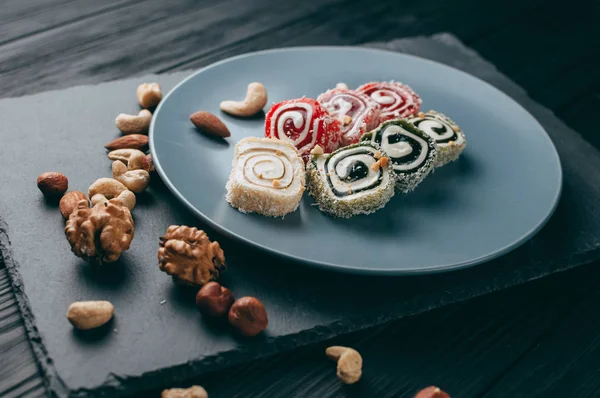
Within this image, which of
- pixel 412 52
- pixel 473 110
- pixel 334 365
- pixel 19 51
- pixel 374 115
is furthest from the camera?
pixel 412 52

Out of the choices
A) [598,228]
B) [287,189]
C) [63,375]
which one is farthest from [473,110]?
[63,375]

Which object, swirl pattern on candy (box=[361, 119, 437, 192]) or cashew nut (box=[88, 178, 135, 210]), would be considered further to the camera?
swirl pattern on candy (box=[361, 119, 437, 192])

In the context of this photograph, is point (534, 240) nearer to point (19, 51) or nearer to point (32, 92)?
point (32, 92)

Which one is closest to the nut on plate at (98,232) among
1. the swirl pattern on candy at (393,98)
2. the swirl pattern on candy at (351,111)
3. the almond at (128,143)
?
the almond at (128,143)

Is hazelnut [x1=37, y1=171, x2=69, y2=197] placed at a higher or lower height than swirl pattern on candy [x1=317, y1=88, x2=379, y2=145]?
higher

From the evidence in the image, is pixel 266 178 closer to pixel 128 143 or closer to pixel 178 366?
pixel 128 143

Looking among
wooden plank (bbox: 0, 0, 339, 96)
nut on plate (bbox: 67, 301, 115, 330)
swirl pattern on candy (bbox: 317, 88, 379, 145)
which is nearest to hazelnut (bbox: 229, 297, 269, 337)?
nut on plate (bbox: 67, 301, 115, 330)

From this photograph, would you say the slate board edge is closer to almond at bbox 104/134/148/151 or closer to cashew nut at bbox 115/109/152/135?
almond at bbox 104/134/148/151

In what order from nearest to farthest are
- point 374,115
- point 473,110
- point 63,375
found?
point 63,375 < point 374,115 < point 473,110
